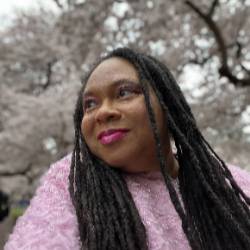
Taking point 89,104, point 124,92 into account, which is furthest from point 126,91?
point 89,104

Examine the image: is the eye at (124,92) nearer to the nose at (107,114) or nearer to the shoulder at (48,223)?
the nose at (107,114)

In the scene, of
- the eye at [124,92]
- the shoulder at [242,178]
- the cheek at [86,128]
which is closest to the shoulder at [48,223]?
the cheek at [86,128]

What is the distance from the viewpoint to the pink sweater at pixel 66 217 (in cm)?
121

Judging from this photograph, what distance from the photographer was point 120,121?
4.47 ft

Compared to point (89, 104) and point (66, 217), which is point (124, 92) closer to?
point (89, 104)

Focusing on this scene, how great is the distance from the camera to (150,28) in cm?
1391

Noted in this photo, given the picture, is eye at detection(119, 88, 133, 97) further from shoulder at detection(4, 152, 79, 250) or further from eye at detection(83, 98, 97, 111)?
shoulder at detection(4, 152, 79, 250)

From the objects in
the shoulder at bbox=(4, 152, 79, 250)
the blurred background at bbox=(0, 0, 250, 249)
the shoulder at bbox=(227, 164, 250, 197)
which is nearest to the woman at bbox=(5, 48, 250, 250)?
the shoulder at bbox=(4, 152, 79, 250)

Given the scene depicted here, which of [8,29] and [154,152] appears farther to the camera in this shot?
[8,29]

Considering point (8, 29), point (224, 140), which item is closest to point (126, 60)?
point (224, 140)

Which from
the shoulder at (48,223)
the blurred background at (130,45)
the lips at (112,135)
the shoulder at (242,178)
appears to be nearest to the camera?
the shoulder at (48,223)

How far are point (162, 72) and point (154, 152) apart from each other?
0.72 ft

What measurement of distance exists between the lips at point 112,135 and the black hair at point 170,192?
A: 0.06 m

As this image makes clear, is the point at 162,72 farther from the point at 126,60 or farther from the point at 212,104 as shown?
the point at 212,104
